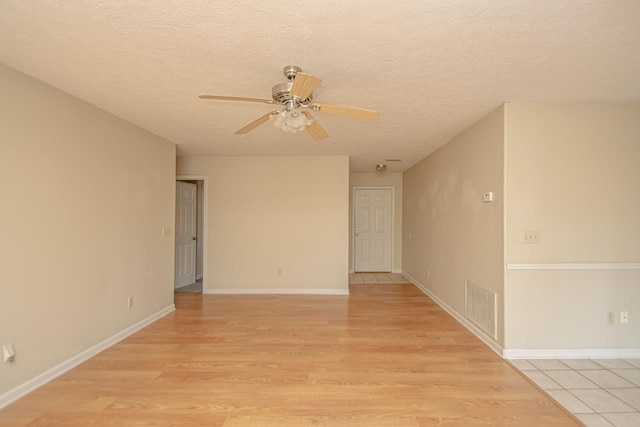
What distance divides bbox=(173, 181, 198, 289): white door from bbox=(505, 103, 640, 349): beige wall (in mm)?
5107

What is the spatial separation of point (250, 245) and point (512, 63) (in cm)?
439

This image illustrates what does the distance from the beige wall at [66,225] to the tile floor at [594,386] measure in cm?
391

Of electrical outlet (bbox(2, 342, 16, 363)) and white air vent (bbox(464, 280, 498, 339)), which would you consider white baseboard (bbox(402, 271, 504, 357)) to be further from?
electrical outlet (bbox(2, 342, 16, 363))

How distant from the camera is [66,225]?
106 inches

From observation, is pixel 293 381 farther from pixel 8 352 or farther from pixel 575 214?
pixel 575 214

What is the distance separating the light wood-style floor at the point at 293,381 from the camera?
2070mm

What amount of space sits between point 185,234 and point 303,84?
4897 millimetres

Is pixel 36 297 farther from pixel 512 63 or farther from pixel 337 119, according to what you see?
pixel 512 63

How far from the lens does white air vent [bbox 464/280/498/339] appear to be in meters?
3.11

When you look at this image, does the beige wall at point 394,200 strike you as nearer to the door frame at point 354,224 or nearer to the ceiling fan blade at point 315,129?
the door frame at point 354,224

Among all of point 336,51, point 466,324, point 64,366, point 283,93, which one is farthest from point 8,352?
point 466,324

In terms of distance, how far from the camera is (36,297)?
2414mm

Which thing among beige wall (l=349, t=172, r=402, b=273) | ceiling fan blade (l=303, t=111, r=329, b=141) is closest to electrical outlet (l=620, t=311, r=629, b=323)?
ceiling fan blade (l=303, t=111, r=329, b=141)

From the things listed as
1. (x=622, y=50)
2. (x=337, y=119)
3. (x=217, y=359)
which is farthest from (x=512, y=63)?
(x=217, y=359)
